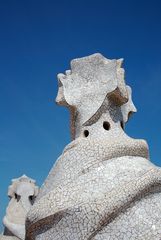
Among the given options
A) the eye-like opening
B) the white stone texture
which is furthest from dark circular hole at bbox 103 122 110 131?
the white stone texture

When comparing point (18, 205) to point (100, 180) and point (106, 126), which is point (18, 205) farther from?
point (100, 180)

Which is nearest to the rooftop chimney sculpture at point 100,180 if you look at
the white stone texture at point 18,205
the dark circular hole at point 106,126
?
the dark circular hole at point 106,126

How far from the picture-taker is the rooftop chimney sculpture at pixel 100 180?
541 cm

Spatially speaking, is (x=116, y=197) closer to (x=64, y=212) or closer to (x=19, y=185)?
(x=64, y=212)

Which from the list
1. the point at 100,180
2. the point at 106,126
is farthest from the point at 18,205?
the point at 100,180

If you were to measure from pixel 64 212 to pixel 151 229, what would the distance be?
1098mm

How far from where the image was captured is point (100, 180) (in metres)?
5.71

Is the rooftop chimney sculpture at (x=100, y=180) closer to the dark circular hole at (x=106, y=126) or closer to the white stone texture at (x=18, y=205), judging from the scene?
the dark circular hole at (x=106, y=126)

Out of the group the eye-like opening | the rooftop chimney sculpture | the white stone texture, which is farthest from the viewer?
the white stone texture

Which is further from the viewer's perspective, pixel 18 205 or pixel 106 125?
pixel 18 205

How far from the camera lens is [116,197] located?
5.47 meters

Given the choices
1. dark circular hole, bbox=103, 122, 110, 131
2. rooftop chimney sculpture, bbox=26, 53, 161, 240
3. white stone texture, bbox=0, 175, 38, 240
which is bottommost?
rooftop chimney sculpture, bbox=26, 53, 161, 240

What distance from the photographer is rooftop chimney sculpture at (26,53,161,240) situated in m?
5.41

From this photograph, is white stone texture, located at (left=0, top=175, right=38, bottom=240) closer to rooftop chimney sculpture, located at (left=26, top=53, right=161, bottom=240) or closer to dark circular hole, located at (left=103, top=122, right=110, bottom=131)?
rooftop chimney sculpture, located at (left=26, top=53, right=161, bottom=240)
